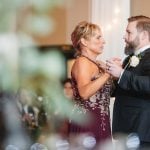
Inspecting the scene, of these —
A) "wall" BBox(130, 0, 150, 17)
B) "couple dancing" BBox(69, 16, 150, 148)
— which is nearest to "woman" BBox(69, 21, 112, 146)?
"couple dancing" BBox(69, 16, 150, 148)

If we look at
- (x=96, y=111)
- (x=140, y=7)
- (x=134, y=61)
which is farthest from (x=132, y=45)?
(x=140, y=7)

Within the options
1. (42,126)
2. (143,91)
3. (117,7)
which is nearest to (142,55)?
(143,91)

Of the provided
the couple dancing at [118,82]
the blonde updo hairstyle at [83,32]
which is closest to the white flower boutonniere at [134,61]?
the couple dancing at [118,82]

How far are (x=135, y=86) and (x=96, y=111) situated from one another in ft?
0.47

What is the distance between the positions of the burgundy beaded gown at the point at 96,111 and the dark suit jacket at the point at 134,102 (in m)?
0.04

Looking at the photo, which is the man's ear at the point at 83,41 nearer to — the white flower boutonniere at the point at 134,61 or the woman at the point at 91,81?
the woman at the point at 91,81

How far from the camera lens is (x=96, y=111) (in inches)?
40.4

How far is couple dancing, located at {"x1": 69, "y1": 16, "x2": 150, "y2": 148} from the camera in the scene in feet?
3.11

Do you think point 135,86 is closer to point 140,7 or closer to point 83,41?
point 83,41

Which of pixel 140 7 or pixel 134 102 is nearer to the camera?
pixel 134 102

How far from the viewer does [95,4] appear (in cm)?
131

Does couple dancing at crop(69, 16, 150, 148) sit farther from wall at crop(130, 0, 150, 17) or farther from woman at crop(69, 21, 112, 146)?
wall at crop(130, 0, 150, 17)

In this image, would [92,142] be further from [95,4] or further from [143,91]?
[95,4]

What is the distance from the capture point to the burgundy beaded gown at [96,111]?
1022 mm
